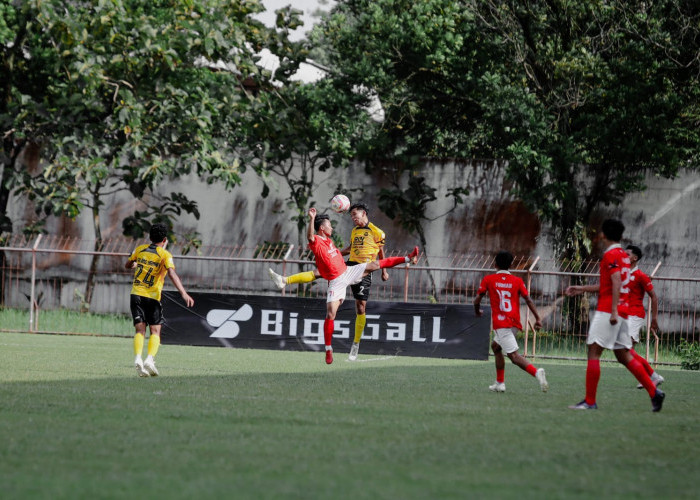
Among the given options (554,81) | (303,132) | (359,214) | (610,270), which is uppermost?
(554,81)

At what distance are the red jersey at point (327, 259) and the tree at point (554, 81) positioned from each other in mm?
9038

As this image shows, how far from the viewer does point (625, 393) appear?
1108cm

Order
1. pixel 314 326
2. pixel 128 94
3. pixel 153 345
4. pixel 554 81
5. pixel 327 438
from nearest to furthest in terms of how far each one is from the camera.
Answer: pixel 327 438 → pixel 153 345 → pixel 314 326 → pixel 128 94 → pixel 554 81

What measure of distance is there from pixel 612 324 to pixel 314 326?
9794mm

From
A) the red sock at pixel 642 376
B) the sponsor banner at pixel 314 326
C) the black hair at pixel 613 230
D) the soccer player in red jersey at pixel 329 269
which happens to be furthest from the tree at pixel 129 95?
the red sock at pixel 642 376

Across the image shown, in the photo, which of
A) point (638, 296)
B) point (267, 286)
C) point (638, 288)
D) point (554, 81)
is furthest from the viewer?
point (267, 286)

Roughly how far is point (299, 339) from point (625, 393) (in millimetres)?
8072

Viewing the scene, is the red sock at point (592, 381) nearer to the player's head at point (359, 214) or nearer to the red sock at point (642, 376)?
the red sock at point (642, 376)

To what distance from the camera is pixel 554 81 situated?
76.8 ft

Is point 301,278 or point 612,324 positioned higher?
point 301,278

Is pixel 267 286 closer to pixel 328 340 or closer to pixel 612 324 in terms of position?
pixel 328 340

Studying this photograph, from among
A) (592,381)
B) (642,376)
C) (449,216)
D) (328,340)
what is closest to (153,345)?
(328,340)

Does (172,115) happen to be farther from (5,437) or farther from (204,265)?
(5,437)

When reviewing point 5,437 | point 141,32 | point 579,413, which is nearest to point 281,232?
point 141,32
